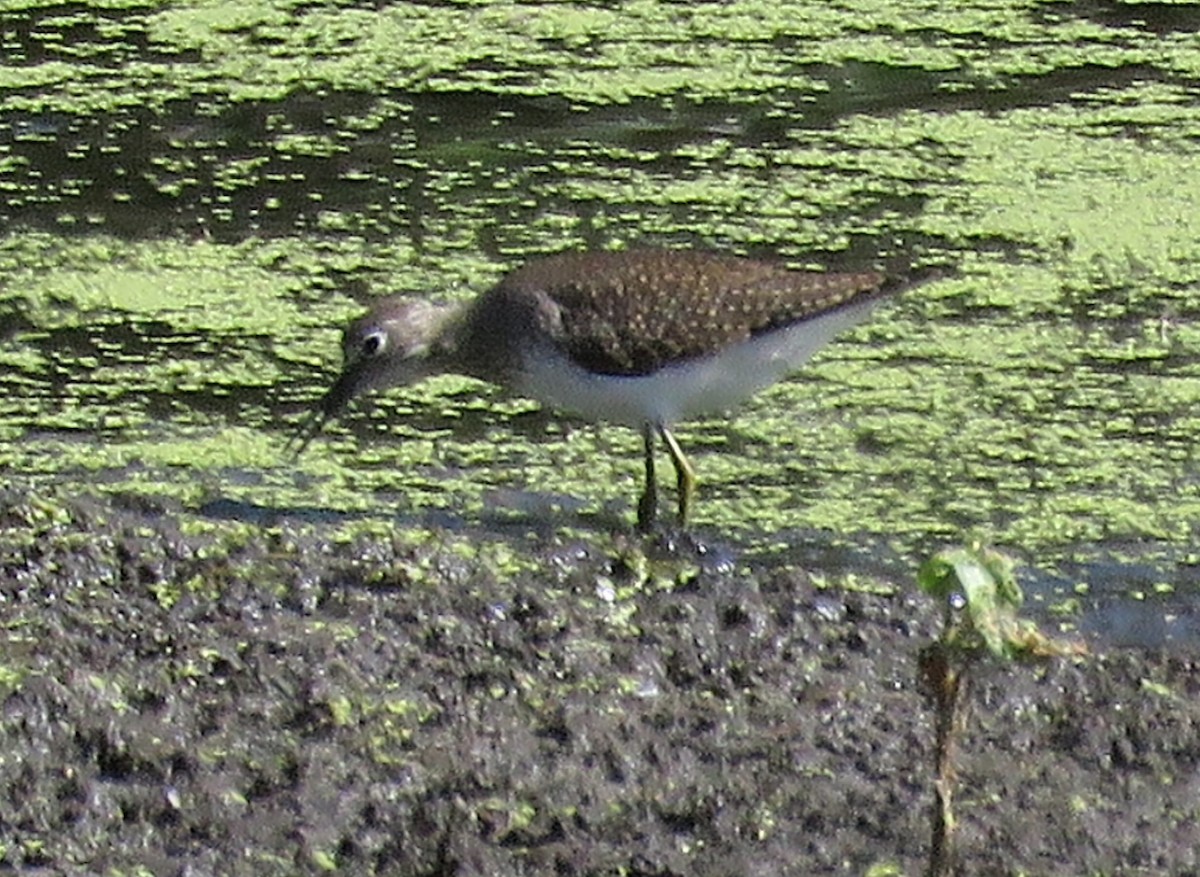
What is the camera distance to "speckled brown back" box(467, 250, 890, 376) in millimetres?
6059

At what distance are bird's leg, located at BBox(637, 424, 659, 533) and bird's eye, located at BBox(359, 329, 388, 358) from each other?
2.26 feet

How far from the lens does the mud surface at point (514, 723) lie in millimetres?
4156

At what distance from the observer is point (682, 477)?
5957 mm

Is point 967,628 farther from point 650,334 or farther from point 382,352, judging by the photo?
point 382,352

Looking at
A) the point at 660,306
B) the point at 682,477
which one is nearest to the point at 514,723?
the point at 682,477

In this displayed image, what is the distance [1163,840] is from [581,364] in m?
2.29

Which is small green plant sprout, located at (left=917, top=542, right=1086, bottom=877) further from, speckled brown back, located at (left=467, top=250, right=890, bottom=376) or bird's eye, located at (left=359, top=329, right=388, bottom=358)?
bird's eye, located at (left=359, top=329, right=388, bottom=358)

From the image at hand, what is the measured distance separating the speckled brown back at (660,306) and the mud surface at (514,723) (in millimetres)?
694

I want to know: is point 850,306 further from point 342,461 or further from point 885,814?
point 885,814

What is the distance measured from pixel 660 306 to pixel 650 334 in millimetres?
78

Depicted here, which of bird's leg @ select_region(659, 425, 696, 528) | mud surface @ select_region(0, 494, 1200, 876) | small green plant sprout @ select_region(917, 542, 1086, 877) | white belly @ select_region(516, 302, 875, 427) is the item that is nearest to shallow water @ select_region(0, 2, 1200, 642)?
bird's leg @ select_region(659, 425, 696, 528)

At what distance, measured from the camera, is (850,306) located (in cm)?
610

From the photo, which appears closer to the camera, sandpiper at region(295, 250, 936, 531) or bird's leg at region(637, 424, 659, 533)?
bird's leg at region(637, 424, 659, 533)

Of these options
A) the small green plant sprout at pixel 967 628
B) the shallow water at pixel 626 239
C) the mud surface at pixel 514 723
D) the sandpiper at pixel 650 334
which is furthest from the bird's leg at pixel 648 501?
the small green plant sprout at pixel 967 628
